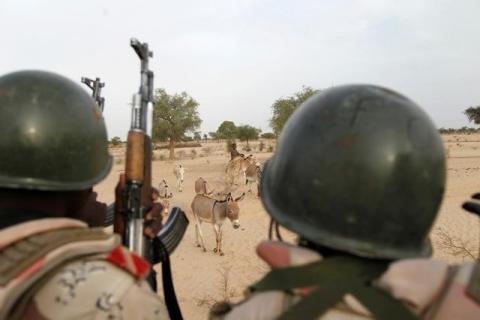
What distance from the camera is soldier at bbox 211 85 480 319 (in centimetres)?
116

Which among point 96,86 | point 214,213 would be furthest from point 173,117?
point 96,86

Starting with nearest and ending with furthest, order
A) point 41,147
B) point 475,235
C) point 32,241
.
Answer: point 32,241 → point 41,147 → point 475,235

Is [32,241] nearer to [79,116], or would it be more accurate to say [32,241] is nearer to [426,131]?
[79,116]

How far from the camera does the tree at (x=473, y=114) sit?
5621 cm

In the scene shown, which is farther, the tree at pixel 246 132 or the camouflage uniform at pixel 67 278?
the tree at pixel 246 132

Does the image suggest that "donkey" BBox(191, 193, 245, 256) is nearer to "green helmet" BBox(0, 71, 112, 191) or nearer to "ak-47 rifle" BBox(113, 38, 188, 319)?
"ak-47 rifle" BBox(113, 38, 188, 319)

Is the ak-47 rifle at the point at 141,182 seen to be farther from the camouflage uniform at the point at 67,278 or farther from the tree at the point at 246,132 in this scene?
the tree at the point at 246,132

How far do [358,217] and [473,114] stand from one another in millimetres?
63608

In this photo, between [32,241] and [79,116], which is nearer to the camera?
[32,241]

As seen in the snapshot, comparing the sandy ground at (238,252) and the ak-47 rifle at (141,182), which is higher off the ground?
the ak-47 rifle at (141,182)

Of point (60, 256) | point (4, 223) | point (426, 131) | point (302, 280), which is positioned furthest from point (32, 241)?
point (426, 131)

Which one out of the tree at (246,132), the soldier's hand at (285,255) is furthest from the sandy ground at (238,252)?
the tree at (246,132)

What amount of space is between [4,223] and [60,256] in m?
0.35

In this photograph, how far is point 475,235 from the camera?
34.1 feet
